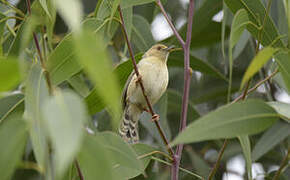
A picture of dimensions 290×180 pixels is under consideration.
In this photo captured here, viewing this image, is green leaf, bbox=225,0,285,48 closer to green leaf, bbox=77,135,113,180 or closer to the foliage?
the foliage

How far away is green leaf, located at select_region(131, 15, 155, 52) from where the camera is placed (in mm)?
3697

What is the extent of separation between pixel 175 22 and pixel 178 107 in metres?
1.44

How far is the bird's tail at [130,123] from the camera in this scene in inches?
173

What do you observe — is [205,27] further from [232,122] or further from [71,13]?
[71,13]

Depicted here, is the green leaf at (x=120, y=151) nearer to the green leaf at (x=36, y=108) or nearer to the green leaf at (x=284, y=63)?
the green leaf at (x=36, y=108)

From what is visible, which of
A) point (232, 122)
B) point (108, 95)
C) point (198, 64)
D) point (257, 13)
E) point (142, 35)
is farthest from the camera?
point (198, 64)

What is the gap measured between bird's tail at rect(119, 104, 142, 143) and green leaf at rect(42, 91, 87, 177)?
9.13 feet

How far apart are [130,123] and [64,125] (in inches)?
119

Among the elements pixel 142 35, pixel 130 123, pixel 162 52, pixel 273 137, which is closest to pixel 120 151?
pixel 142 35

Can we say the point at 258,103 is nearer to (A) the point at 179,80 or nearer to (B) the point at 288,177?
(B) the point at 288,177

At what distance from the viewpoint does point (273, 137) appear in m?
3.88

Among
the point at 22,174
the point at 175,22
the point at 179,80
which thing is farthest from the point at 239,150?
the point at 22,174

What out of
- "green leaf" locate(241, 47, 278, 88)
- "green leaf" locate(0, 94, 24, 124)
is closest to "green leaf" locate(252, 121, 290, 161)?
"green leaf" locate(0, 94, 24, 124)

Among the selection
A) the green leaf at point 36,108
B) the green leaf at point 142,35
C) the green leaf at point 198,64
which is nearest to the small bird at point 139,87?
the green leaf at point 198,64
